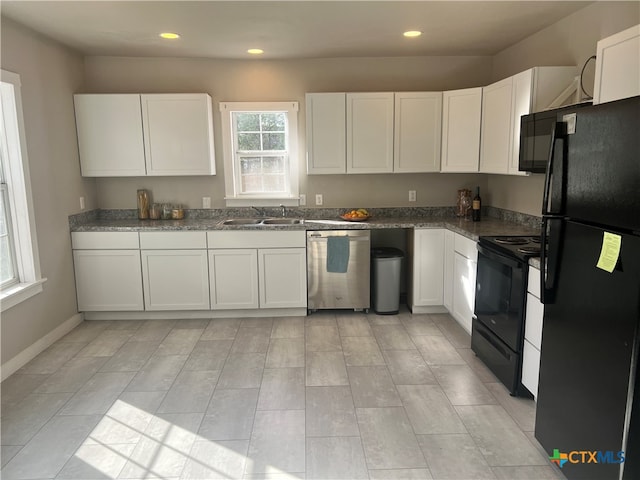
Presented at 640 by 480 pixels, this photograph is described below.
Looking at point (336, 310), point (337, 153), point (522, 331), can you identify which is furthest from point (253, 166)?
point (522, 331)

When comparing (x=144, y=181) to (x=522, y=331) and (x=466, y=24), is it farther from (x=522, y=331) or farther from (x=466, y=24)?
(x=522, y=331)

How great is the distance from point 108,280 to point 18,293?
97 centimetres

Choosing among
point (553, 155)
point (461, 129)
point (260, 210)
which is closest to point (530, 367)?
point (553, 155)

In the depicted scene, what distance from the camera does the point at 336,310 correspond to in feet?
14.7

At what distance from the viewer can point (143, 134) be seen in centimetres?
431

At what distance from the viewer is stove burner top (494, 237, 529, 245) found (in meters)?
3.05

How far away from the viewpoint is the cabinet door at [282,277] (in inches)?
167

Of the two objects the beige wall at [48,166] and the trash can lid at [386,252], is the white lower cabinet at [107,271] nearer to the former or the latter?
the beige wall at [48,166]

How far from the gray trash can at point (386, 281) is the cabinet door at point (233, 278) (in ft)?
3.79

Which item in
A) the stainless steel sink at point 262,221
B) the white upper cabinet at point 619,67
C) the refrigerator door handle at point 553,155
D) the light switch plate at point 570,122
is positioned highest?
the white upper cabinet at point 619,67

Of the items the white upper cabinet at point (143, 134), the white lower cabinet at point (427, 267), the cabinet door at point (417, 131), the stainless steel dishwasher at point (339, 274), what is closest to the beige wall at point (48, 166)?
the white upper cabinet at point (143, 134)

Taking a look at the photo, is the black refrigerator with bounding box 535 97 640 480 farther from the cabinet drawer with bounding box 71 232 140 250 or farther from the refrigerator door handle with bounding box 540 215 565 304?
the cabinet drawer with bounding box 71 232 140 250

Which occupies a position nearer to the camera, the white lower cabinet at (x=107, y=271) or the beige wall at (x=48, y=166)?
the beige wall at (x=48, y=166)

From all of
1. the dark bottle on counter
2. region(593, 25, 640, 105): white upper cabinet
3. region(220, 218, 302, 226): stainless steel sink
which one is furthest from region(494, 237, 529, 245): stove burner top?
region(220, 218, 302, 226): stainless steel sink
